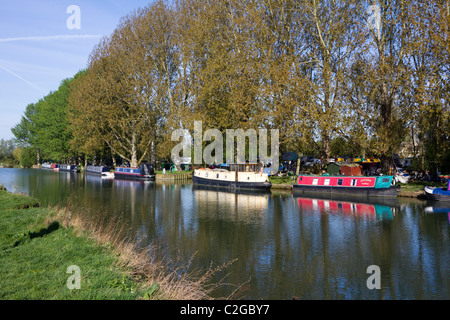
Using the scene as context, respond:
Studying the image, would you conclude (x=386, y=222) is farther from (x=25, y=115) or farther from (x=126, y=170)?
(x=25, y=115)

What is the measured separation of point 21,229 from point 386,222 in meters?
20.4

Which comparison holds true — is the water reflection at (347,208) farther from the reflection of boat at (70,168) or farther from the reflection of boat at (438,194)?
the reflection of boat at (70,168)

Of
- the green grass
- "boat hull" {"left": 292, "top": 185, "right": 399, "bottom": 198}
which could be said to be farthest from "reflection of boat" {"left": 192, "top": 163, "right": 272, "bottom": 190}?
the green grass

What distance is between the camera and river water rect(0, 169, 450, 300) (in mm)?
12156

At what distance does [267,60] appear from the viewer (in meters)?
39.8

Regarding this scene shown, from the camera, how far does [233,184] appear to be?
1748 inches

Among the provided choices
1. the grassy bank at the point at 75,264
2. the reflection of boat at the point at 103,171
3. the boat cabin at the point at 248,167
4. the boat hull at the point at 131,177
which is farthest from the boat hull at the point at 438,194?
the reflection of boat at the point at 103,171

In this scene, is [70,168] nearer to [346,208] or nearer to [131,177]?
[131,177]

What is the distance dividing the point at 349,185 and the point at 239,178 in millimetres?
13422

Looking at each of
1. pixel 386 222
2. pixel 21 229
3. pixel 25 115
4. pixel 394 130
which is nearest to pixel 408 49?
pixel 394 130

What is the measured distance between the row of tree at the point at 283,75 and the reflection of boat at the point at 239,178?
5.01 meters

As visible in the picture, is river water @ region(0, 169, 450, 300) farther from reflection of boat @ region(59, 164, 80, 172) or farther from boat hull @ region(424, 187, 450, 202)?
reflection of boat @ region(59, 164, 80, 172)

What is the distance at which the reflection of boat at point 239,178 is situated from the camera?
137ft
